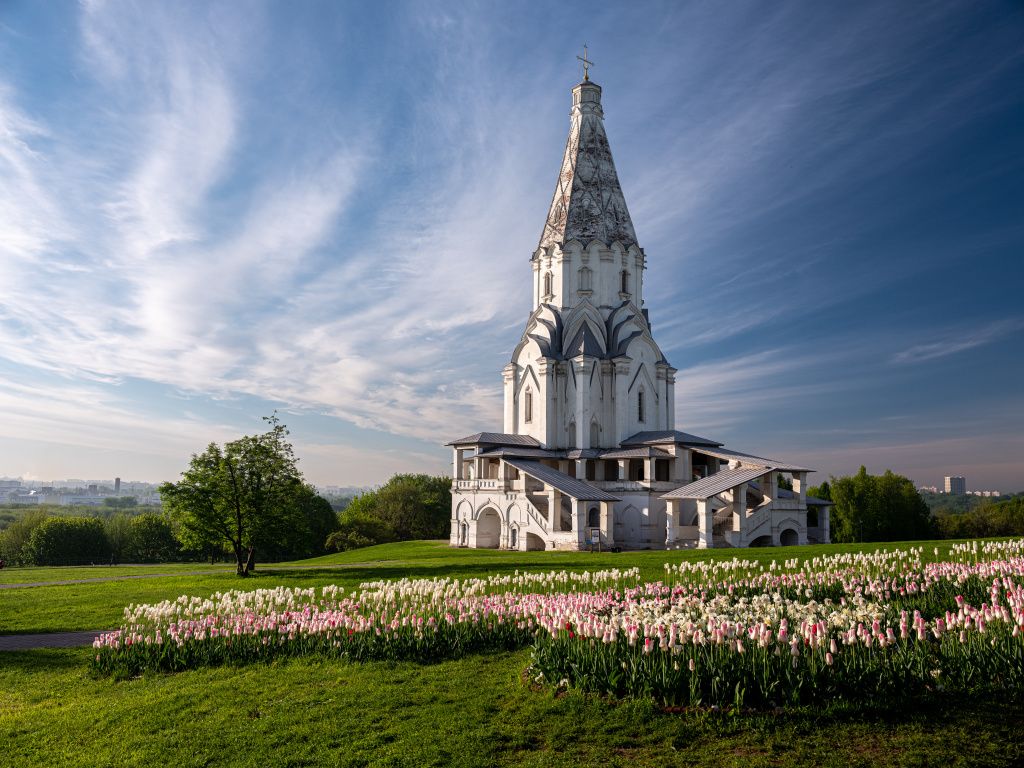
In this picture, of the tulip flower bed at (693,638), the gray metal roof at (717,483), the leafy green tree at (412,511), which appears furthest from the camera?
the leafy green tree at (412,511)

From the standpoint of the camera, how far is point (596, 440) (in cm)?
4875

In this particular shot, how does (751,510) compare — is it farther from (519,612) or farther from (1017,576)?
(519,612)

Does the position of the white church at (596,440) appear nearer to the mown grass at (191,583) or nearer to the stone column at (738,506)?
the stone column at (738,506)

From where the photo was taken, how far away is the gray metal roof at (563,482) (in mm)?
39969

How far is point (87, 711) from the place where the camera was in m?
9.48

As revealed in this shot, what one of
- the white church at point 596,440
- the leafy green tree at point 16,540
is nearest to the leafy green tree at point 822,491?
the white church at point 596,440

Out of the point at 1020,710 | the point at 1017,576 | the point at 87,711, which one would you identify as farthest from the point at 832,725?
the point at 87,711

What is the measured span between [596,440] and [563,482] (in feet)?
25.6

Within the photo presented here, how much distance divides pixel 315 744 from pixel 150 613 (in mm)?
6261

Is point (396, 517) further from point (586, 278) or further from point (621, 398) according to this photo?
point (586, 278)

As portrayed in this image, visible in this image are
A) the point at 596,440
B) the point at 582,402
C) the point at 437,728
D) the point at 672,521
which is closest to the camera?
the point at 437,728

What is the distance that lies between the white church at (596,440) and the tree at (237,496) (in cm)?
1659

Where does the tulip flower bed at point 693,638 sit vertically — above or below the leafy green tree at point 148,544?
above

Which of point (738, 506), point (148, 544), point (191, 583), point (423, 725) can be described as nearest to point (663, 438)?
point (738, 506)
